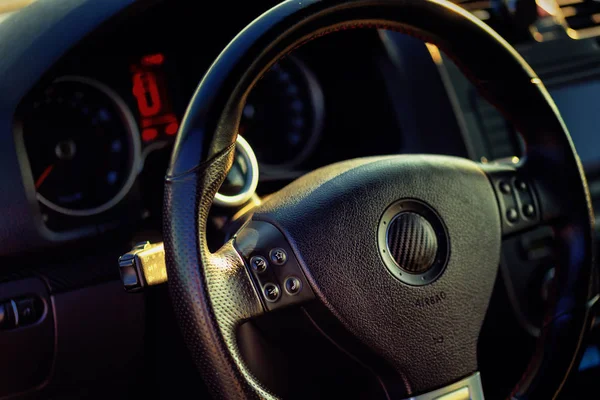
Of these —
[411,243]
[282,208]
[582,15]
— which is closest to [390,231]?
[411,243]

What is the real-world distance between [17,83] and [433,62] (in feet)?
2.97

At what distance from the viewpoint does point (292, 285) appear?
1058mm

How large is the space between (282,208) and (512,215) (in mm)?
384

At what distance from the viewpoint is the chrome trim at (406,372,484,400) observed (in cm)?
114

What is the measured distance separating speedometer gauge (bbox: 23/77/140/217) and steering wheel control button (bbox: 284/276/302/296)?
1.73 feet

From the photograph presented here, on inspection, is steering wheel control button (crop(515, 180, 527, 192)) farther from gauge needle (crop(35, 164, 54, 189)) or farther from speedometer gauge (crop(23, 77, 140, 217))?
gauge needle (crop(35, 164, 54, 189))

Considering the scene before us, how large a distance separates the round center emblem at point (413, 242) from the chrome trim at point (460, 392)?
15cm

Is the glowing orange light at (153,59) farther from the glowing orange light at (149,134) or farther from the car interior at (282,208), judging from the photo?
the glowing orange light at (149,134)

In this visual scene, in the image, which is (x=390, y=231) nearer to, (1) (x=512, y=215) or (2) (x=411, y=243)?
(2) (x=411, y=243)

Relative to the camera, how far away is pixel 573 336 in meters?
1.27

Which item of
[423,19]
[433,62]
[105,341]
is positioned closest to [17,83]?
[105,341]

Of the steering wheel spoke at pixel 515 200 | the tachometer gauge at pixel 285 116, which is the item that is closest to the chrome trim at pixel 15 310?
the tachometer gauge at pixel 285 116

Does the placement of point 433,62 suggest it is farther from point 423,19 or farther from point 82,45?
point 82,45

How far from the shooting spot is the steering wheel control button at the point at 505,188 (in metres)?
1.28
